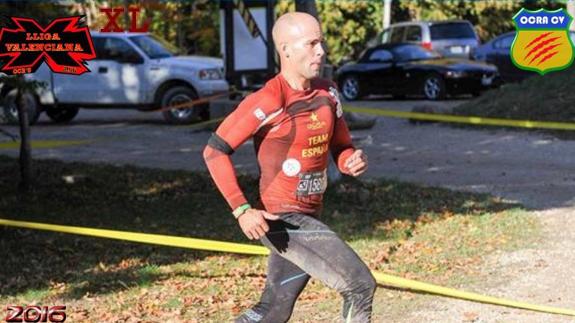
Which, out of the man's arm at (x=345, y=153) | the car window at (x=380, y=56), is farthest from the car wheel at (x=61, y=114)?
the man's arm at (x=345, y=153)

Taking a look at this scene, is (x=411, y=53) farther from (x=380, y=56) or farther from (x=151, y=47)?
(x=151, y=47)

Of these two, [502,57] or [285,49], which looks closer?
[285,49]

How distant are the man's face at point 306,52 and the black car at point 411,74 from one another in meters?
20.2

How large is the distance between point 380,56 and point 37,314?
802 inches

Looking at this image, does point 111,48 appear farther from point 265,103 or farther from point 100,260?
point 265,103

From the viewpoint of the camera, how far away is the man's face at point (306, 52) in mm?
5035

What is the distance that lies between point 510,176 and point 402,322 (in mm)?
7222

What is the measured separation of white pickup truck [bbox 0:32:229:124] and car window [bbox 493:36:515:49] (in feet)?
30.2

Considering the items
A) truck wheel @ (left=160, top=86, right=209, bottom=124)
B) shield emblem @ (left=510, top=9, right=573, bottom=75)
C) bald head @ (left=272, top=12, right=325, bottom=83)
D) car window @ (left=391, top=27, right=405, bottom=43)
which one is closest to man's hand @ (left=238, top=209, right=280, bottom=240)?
bald head @ (left=272, top=12, right=325, bottom=83)

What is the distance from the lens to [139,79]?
21016mm

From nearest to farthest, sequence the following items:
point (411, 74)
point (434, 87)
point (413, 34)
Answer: point (434, 87) < point (411, 74) < point (413, 34)

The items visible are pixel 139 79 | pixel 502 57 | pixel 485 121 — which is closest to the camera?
pixel 485 121

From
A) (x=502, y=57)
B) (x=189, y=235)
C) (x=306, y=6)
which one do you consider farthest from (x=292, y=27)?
(x=502, y=57)

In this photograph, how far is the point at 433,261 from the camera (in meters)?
8.79
